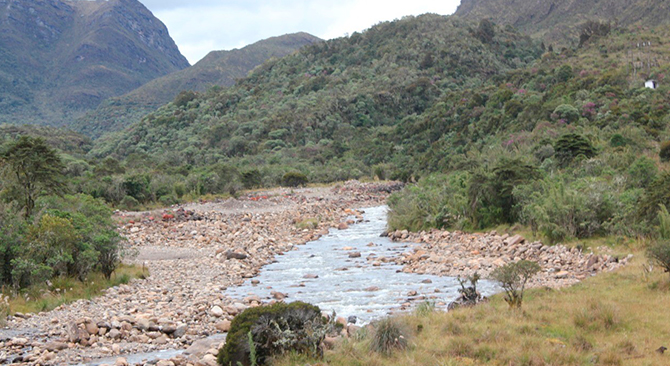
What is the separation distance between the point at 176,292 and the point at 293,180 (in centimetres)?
3491

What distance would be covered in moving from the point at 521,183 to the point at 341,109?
68402mm

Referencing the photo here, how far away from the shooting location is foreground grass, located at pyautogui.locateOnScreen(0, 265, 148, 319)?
10.8 metres

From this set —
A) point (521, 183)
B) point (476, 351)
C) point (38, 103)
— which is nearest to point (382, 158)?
point (521, 183)

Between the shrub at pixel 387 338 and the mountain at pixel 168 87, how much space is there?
378 ft

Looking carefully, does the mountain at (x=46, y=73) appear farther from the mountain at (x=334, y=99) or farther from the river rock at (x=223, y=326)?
the river rock at (x=223, y=326)

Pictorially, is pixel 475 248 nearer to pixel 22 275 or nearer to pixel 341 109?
pixel 22 275

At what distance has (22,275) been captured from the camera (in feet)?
38.3

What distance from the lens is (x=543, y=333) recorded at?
320 inches

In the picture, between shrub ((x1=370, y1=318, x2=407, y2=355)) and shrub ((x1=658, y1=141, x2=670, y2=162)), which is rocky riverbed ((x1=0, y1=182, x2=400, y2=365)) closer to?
shrub ((x1=370, y1=318, x2=407, y2=355))

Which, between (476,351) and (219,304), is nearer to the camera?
(476,351)

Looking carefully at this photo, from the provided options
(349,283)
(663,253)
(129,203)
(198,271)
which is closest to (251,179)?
(129,203)

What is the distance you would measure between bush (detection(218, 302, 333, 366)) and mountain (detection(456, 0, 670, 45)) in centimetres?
7746

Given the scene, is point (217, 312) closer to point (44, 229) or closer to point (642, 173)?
point (44, 229)

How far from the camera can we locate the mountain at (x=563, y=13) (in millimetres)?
82812
